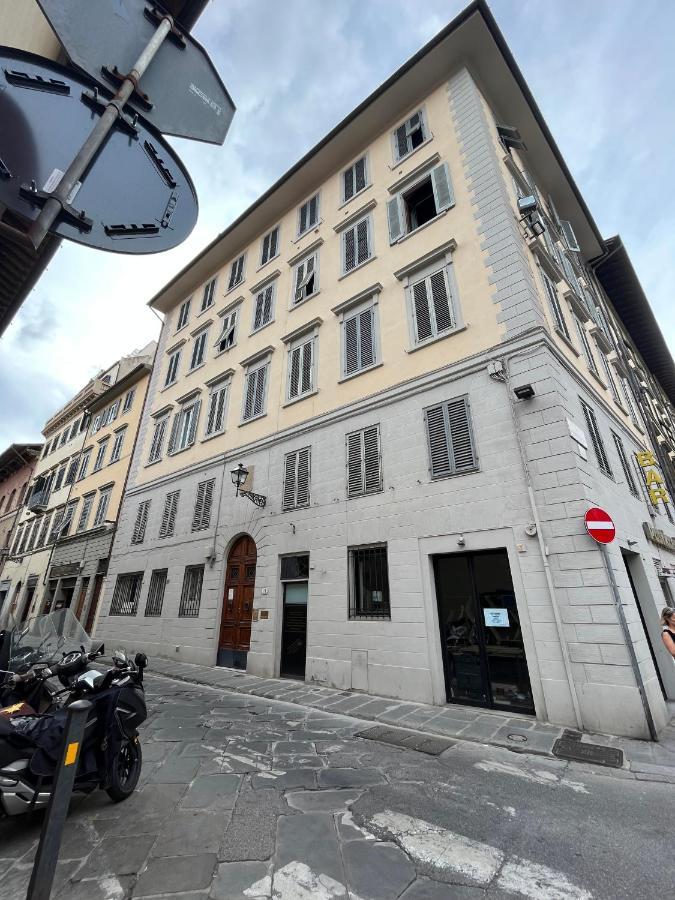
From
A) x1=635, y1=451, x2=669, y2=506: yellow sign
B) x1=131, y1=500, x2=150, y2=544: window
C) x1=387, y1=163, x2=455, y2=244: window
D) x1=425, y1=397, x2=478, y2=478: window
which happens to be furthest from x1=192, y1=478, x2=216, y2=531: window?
x1=635, y1=451, x2=669, y2=506: yellow sign

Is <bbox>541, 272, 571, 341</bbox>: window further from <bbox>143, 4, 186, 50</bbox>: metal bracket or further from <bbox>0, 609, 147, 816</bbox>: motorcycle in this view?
<bbox>0, 609, 147, 816</bbox>: motorcycle

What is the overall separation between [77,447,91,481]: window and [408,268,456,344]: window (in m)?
19.4

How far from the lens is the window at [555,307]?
8.89 m

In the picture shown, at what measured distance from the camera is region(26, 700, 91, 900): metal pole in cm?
195

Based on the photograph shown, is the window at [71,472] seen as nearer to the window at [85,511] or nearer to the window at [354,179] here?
the window at [85,511]

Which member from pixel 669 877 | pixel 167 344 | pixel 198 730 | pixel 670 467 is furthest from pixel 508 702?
pixel 167 344

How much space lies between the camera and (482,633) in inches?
265

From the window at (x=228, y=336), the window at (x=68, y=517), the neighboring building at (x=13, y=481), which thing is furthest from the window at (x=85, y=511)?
the neighboring building at (x=13, y=481)

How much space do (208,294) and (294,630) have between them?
47.0 ft

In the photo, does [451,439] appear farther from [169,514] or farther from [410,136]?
[169,514]

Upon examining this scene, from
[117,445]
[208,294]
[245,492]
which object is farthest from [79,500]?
[245,492]

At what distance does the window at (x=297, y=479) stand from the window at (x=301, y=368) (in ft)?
5.84

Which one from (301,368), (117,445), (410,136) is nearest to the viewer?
(301,368)

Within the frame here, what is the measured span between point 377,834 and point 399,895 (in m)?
0.66
